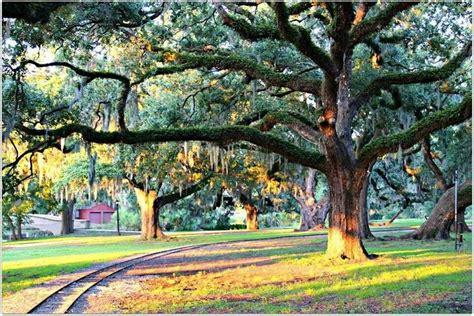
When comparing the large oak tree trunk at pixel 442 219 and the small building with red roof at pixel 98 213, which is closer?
the large oak tree trunk at pixel 442 219

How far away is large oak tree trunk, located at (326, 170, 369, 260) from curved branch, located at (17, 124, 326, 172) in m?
0.74

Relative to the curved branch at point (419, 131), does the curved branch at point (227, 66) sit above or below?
above

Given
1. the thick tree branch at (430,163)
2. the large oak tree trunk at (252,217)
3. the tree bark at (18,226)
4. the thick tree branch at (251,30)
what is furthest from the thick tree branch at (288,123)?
the tree bark at (18,226)

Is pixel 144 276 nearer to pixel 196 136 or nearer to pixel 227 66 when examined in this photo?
pixel 196 136

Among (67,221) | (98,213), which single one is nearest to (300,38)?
(67,221)

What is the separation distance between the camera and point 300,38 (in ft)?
42.9

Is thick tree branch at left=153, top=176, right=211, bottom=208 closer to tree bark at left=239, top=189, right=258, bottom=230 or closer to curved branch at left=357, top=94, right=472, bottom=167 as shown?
tree bark at left=239, top=189, right=258, bottom=230

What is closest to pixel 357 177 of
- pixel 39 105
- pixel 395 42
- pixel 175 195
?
pixel 395 42

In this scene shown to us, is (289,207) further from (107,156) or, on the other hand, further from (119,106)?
(119,106)

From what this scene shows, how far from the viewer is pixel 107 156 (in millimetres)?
26531

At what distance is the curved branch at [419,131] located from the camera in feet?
43.3

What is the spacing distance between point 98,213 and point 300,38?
52532 mm

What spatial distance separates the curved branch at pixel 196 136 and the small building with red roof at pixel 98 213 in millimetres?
48828

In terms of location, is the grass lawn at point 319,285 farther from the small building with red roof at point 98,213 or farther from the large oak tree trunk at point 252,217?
the small building with red roof at point 98,213
